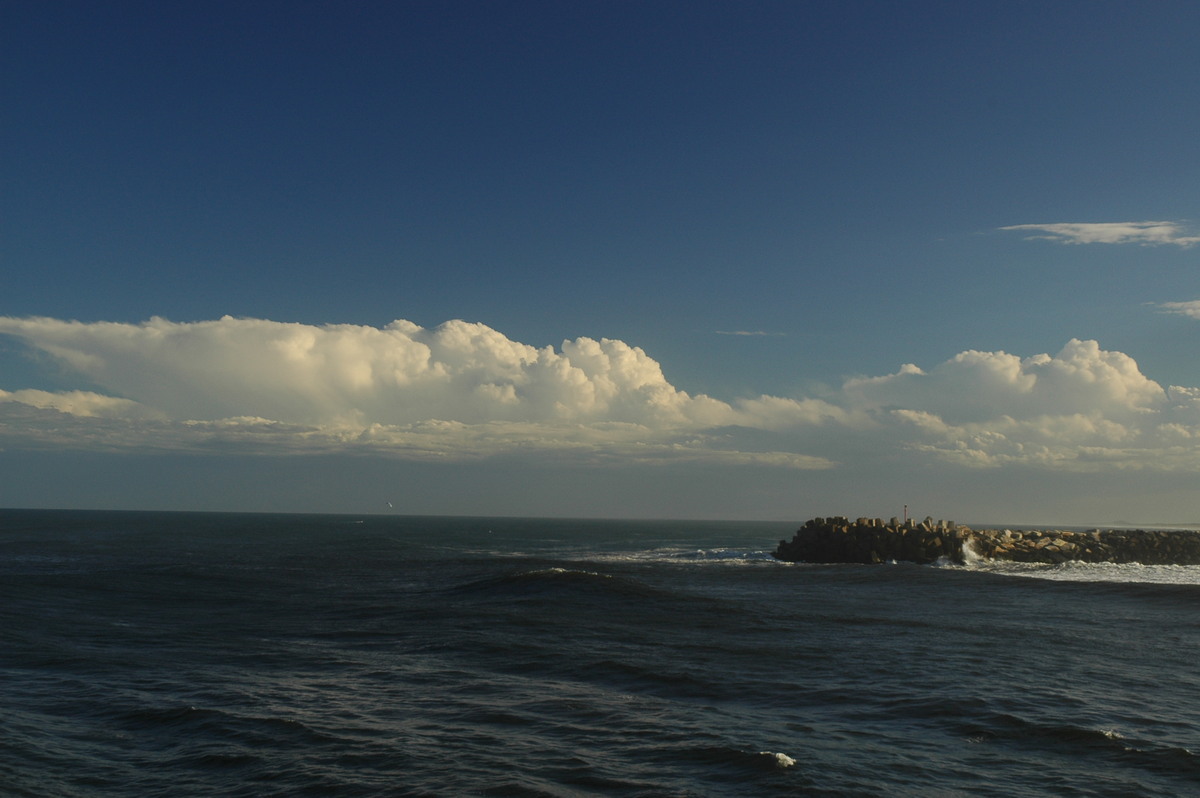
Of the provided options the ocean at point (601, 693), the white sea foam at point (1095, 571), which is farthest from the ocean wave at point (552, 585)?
the white sea foam at point (1095, 571)

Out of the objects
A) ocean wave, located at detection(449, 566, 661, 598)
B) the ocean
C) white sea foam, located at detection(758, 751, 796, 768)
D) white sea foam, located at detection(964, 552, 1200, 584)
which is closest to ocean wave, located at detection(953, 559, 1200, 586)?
white sea foam, located at detection(964, 552, 1200, 584)

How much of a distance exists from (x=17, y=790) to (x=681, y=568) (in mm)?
46066

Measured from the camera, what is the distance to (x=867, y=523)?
64.6m

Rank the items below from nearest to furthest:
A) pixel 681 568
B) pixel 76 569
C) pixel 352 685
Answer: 1. pixel 352 685
2. pixel 76 569
3. pixel 681 568

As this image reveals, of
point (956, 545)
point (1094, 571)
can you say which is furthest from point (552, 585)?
point (1094, 571)

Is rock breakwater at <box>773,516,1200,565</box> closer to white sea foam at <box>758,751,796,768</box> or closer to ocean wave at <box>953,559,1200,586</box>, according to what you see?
ocean wave at <box>953,559,1200,586</box>

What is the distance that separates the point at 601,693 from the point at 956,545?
4836 cm

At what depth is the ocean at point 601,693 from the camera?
1287 centimetres

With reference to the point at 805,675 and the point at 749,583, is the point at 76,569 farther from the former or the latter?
the point at 805,675

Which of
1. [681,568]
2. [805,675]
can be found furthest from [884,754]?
[681,568]

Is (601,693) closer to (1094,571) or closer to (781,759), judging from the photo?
(781,759)

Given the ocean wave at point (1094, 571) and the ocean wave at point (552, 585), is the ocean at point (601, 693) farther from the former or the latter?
the ocean wave at point (1094, 571)

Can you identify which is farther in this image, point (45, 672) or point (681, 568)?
point (681, 568)

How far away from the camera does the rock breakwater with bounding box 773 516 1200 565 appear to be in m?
59.7
